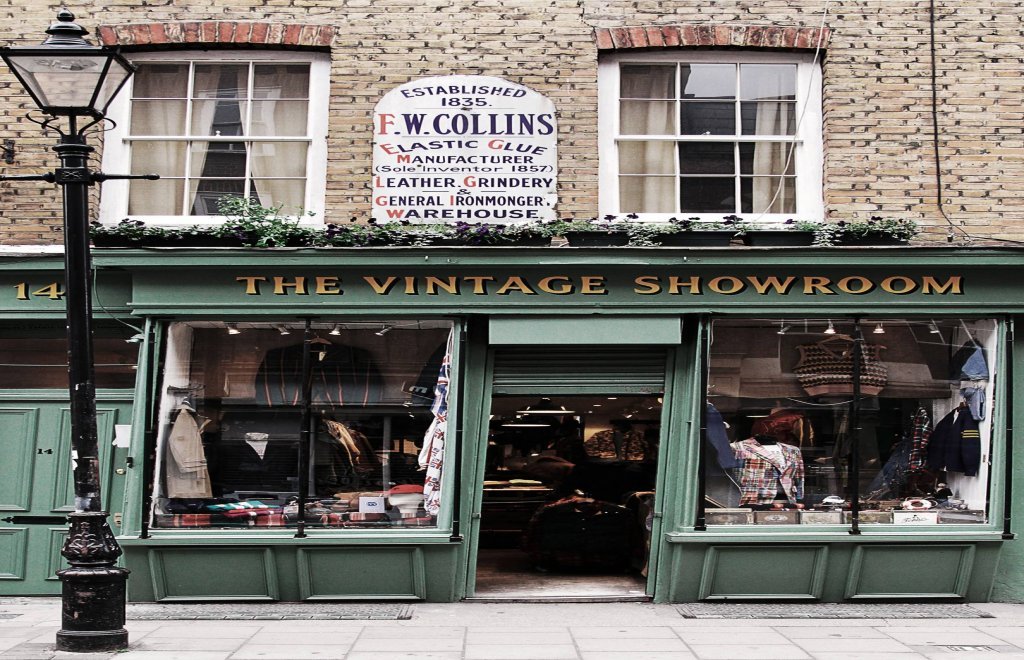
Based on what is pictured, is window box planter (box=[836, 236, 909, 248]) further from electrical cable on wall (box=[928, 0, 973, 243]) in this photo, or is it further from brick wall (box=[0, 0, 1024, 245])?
electrical cable on wall (box=[928, 0, 973, 243])

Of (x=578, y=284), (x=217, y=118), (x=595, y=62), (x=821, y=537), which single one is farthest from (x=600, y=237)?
(x=217, y=118)

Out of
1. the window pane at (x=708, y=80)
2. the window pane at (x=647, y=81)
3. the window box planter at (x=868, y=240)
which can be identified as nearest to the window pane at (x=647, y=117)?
the window pane at (x=647, y=81)

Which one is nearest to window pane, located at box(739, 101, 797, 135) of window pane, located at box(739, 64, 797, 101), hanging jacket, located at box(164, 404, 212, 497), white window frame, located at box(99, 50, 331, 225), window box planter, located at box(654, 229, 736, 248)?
window pane, located at box(739, 64, 797, 101)

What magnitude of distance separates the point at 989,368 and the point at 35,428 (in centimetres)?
973

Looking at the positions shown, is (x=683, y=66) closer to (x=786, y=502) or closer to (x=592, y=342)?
(x=592, y=342)

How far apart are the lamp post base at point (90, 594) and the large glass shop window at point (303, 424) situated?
2119 mm

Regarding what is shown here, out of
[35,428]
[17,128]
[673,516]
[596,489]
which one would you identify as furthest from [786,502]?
[17,128]

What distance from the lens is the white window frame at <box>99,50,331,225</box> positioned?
36.4 feet

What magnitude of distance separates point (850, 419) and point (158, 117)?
25.7 feet

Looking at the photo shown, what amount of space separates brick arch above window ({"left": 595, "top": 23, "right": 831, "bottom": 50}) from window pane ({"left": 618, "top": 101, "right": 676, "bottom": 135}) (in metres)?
0.62

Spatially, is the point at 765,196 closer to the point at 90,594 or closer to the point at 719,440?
the point at 719,440

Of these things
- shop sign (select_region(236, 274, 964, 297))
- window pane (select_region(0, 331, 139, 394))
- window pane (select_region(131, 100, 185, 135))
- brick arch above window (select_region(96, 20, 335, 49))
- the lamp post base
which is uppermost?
brick arch above window (select_region(96, 20, 335, 49))

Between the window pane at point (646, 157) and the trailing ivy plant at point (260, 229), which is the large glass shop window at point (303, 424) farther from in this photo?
the window pane at point (646, 157)

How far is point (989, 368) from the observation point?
1065 cm
